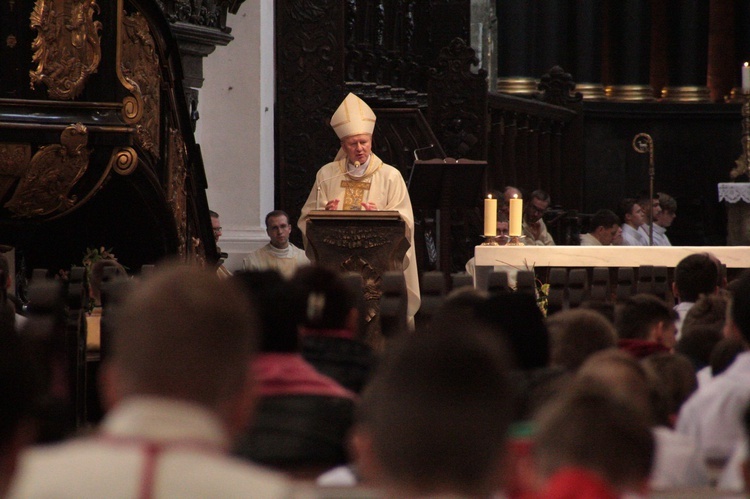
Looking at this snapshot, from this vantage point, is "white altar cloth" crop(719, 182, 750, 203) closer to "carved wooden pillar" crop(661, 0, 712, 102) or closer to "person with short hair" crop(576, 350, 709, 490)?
"carved wooden pillar" crop(661, 0, 712, 102)

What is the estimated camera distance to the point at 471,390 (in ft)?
6.33

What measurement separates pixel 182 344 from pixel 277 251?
9777 mm

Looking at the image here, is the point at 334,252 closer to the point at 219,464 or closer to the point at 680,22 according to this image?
the point at 219,464

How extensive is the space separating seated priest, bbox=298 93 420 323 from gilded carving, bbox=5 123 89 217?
290 cm

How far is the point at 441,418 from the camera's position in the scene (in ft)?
6.15

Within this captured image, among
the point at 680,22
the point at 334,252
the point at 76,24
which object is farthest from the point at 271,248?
the point at 680,22

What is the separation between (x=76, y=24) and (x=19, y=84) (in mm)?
482

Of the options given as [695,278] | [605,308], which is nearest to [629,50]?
[695,278]

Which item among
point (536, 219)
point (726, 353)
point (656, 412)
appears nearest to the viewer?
point (656, 412)

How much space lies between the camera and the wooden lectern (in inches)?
335

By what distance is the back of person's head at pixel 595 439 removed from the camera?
221 cm

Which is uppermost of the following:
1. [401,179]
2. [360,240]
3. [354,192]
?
[401,179]

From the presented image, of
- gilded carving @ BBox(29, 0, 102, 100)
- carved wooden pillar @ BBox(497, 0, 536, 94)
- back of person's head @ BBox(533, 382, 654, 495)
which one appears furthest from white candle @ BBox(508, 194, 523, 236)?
carved wooden pillar @ BBox(497, 0, 536, 94)

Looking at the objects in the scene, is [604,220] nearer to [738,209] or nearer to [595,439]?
[738,209]
